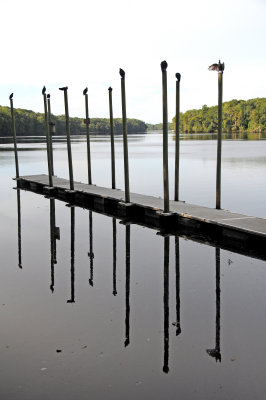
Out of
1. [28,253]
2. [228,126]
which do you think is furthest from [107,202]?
[228,126]

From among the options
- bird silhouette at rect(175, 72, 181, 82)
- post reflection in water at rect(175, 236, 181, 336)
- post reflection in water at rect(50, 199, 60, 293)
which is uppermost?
bird silhouette at rect(175, 72, 181, 82)

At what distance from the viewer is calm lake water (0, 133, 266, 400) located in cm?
530

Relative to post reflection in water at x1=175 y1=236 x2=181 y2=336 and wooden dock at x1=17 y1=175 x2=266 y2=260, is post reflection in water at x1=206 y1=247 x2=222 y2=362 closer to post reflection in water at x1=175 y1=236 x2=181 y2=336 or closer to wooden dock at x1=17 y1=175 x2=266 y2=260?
post reflection in water at x1=175 y1=236 x2=181 y2=336

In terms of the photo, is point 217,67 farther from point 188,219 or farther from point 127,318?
point 127,318

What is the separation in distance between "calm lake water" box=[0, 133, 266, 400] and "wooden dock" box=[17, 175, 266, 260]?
0.57 metres

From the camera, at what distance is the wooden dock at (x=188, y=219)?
11.1 m

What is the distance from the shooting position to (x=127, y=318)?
7.07 metres

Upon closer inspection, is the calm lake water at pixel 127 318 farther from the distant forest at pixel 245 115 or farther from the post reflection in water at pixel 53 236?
the distant forest at pixel 245 115

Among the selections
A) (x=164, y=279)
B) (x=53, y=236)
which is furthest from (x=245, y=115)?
(x=164, y=279)

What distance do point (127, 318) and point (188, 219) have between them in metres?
6.33

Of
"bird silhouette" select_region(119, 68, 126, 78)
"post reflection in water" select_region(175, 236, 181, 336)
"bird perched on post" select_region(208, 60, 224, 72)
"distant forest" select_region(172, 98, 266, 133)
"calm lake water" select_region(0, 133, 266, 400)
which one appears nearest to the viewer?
"calm lake water" select_region(0, 133, 266, 400)

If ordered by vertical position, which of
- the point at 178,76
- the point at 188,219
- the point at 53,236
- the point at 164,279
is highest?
the point at 178,76

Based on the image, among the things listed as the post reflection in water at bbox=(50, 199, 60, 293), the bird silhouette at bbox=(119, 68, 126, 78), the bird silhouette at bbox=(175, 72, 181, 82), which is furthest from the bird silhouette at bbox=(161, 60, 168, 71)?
the post reflection in water at bbox=(50, 199, 60, 293)

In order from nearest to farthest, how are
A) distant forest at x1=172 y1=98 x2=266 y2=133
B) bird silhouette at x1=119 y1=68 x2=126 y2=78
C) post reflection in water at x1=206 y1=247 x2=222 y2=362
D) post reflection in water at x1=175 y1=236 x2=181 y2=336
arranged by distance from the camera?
post reflection in water at x1=206 y1=247 x2=222 y2=362
post reflection in water at x1=175 y1=236 x2=181 y2=336
bird silhouette at x1=119 y1=68 x2=126 y2=78
distant forest at x1=172 y1=98 x2=266 y2=133
